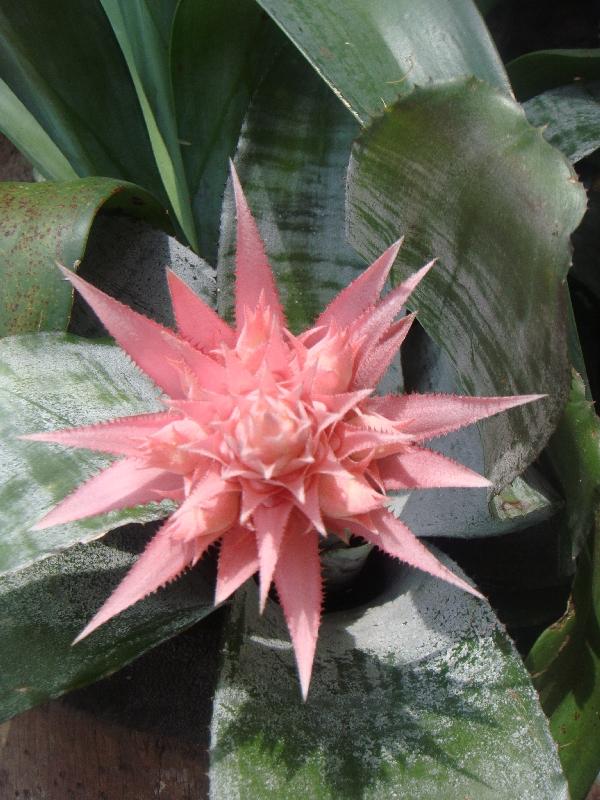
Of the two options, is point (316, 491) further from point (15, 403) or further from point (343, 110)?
point (343, 110)

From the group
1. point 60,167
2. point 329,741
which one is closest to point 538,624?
point 329,741

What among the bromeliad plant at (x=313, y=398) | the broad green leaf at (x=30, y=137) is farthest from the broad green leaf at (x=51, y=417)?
the broad green leaf at (x=30, y=137)

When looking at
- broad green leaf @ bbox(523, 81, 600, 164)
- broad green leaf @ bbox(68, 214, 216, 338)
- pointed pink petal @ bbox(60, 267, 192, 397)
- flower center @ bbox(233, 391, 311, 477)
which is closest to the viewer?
flower center @ bbox(233, 391, 311, 477)

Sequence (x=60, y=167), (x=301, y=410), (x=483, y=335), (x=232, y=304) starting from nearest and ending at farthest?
(x=301, y=410)
(x=483, y=335)
(x=232, y=304)
(x=60, y=167)

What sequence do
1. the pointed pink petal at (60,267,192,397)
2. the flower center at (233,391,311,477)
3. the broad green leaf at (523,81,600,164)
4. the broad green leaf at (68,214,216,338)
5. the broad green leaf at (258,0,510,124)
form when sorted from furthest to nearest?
the broad green leaf at (68,214,216,338) < the broad green leaf at (523,81,600,164) < the broad green leaf at (258,0,510,124) < the pointed pink petal at (60,267,192,397) < the flower center at (233,391,311,477)

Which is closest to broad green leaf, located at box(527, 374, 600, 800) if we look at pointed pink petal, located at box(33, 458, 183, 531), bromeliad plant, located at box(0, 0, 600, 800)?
bromeliad plant, located at box(0, 0, 600, 800)

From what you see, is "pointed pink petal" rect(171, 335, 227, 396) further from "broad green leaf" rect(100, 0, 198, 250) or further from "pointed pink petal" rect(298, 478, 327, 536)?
"broad green leaf" rect(100, 0, 198, 250)
